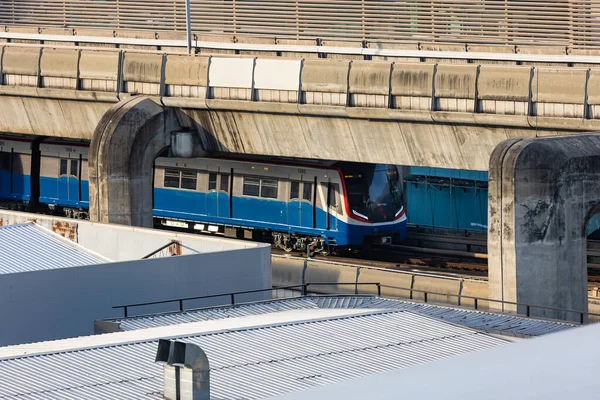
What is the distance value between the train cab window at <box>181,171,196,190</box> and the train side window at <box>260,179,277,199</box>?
2955mm

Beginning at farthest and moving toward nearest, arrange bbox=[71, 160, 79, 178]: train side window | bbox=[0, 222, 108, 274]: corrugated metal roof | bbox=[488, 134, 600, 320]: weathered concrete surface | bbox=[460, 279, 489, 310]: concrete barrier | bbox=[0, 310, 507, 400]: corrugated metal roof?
bbox=[71, 160, 79, 178]: train side window → bbox=[460, 279, 489, 310]: concrete barrier → bbox=[488, 134, 600, 320]: weathered concrete surface → bbox=[0, 222, 108, 274]: corrugated metal roof → bbox=[0, 310, 507, 400]: corrugated metal roof

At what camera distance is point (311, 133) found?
111 feet

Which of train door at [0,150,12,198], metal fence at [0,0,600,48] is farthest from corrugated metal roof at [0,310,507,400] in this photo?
train door at [0,150,12,198]

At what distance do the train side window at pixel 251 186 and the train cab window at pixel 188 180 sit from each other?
2282mm

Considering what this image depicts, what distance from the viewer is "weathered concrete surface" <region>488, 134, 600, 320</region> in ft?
85.8

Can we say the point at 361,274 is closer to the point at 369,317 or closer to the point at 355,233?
the point at 355,233

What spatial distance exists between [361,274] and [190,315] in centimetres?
1044

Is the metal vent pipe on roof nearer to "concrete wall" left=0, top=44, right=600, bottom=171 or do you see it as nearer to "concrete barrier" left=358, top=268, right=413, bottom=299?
"concrete wall" left=0, top=44, right=600, bottom=171

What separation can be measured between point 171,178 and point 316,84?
10693 mm

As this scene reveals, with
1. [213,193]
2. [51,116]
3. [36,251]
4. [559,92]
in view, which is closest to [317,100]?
[559,92]

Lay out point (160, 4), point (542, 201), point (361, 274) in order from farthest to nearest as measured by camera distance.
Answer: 1. point (160, 4)
2. point (361, 274)
3. point (542, 201)

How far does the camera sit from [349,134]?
32.8 m

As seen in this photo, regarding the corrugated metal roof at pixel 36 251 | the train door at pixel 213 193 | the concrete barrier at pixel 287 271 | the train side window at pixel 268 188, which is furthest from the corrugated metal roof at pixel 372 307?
the train door at pixel 213 193

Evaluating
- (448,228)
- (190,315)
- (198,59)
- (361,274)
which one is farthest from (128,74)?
(190,315)
